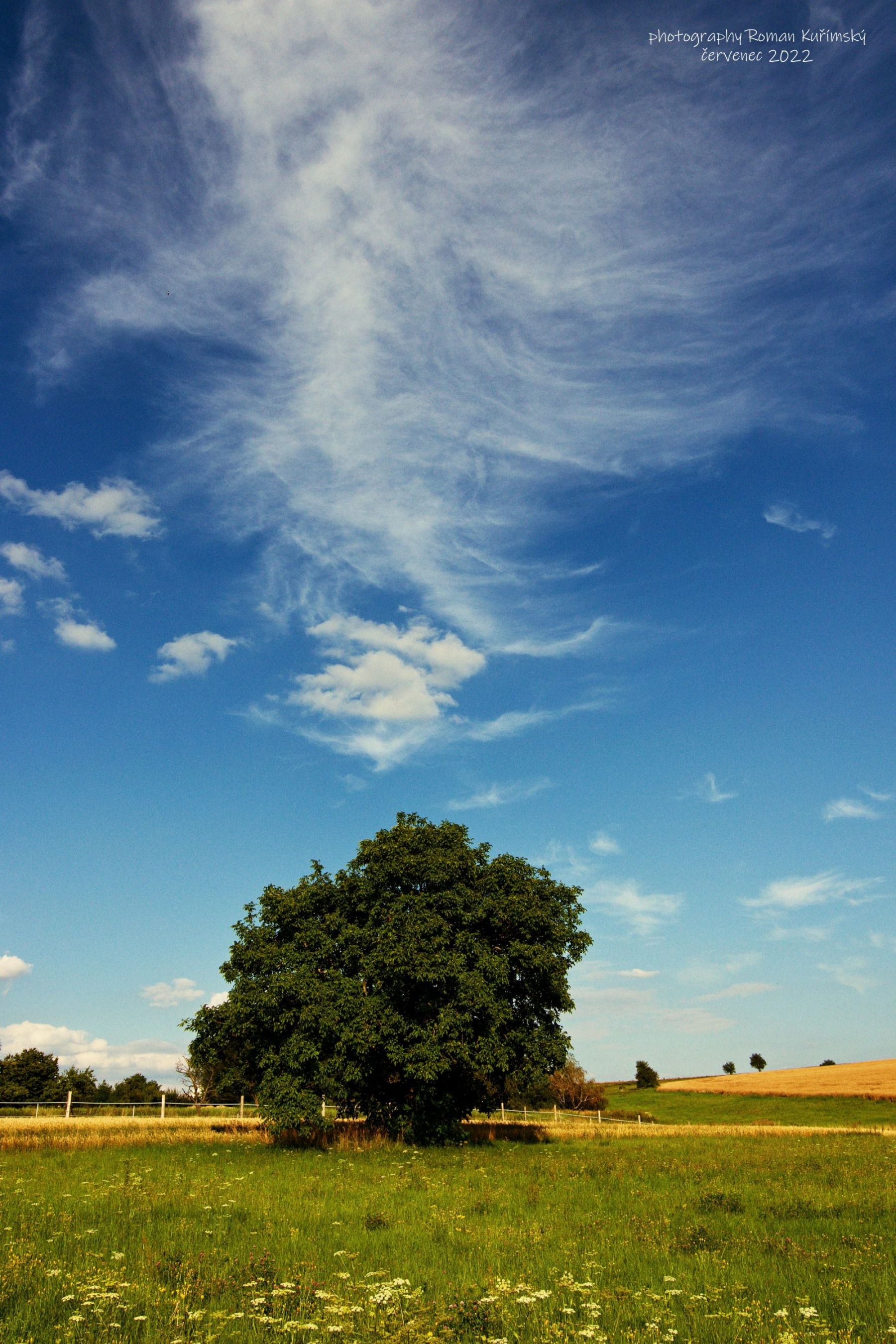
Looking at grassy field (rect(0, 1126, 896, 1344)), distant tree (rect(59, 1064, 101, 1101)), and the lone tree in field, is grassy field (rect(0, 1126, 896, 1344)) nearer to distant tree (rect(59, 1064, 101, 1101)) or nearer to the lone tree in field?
the lone tree in field

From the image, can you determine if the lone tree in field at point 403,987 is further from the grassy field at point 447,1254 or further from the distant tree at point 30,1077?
the distant tree at point 30,1077

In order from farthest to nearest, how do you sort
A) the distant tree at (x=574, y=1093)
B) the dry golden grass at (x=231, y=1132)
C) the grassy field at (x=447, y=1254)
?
the distant tree at (x=574, y=1093), the dry golden grass at (x=231, y=1132), the grassy field at (x=447, y=1254)

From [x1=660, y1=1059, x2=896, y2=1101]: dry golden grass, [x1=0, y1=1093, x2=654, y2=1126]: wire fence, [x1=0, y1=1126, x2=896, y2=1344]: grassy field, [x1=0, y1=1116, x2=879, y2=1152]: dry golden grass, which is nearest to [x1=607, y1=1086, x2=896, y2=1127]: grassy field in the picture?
[x1=660, y1=1059, x2=896, y2=1101]: dry golden grass

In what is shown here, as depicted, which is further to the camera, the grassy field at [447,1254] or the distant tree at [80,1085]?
the distant tree at [80,1085]

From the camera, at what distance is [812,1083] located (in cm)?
10562

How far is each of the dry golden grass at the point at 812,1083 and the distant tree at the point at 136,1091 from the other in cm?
7313

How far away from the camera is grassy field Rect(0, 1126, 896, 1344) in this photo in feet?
27.8

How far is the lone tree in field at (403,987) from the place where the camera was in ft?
109

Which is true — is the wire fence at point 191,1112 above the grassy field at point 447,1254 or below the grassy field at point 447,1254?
below

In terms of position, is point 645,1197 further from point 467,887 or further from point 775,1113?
point 775,1113

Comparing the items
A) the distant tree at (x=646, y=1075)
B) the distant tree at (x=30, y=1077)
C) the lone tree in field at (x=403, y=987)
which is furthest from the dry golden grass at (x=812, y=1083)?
the distant tree at (x=30, y=1077)

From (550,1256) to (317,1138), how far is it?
86.2 ft

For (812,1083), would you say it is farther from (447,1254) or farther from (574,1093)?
(447,1254)

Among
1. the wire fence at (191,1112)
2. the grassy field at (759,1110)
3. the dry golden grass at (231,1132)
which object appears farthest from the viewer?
the grassy field at (759,1110)
